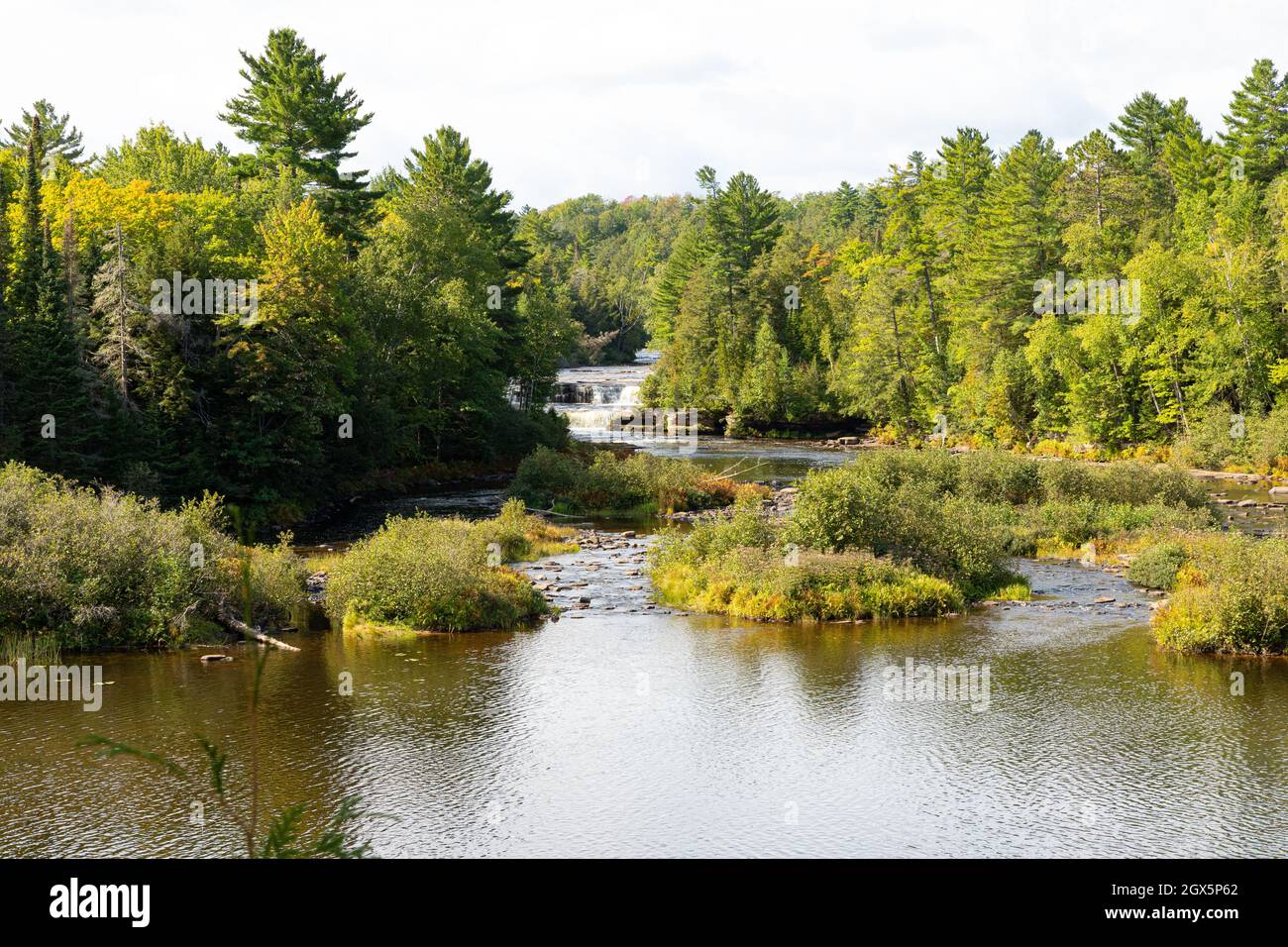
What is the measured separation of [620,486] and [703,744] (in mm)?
32481

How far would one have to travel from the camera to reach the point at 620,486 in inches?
2094

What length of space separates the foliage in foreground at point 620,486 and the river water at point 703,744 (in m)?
21.4

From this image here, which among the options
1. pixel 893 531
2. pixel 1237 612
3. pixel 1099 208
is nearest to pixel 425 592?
pixel 893 531

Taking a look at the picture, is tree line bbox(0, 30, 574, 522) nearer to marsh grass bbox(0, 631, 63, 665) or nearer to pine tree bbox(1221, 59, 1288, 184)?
marsh grass bbox(0, 631, 63, 665)

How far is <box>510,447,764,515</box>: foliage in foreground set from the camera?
2051 inches

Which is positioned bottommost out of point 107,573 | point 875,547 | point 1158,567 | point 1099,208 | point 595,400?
point 1158,567

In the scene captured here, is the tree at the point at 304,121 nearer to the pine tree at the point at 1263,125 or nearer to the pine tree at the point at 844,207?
the pine tree at the point at 1263,125

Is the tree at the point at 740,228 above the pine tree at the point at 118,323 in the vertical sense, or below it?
above

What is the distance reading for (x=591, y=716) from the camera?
2272 cm

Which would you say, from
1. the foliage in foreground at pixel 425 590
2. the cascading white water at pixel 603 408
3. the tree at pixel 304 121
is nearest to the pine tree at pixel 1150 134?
the cascading white water at pixel 603 408

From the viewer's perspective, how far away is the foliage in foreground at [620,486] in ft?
171

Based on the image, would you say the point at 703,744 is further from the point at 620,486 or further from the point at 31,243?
the point at 31,243
